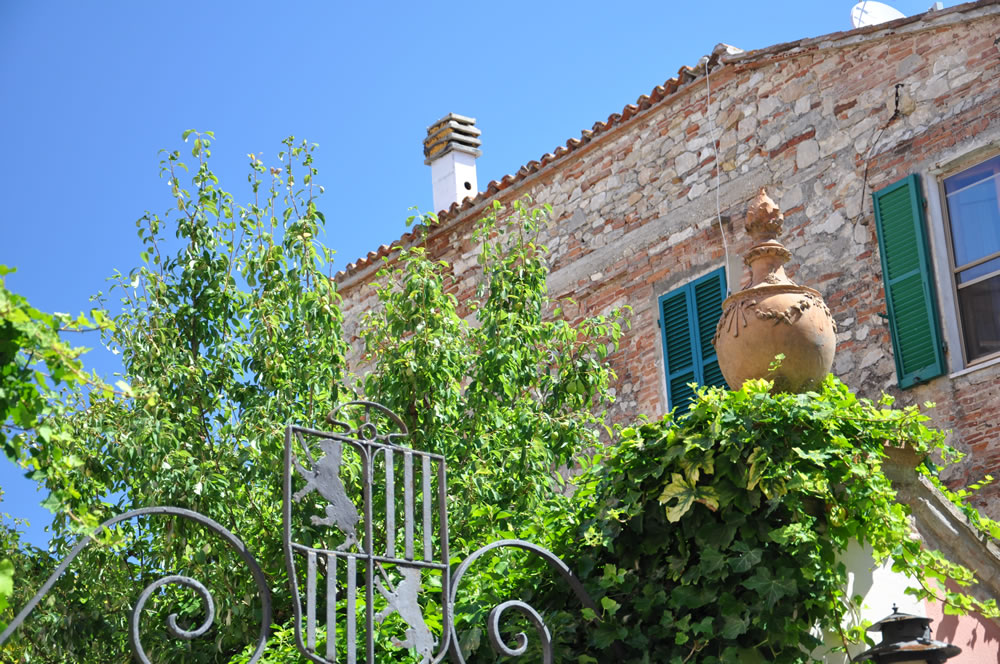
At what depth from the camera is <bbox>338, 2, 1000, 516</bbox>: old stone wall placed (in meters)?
8.23

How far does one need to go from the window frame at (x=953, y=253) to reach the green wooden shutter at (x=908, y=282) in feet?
0.32

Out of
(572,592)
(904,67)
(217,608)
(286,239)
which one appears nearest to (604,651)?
(572,592)

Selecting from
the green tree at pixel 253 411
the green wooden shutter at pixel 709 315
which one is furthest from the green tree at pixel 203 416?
the green wooden shutter at pixel 709 315

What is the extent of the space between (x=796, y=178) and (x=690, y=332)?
140 centimetres

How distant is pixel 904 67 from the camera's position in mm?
8734

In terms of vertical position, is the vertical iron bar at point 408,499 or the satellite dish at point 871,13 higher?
the satellite dish at point 871,13

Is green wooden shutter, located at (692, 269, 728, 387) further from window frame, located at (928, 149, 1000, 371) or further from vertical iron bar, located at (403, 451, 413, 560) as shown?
vertical iron bar, located at (403, 451, 413, 560)

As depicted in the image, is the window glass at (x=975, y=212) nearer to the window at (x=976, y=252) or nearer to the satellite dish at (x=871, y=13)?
the window at (x=976, y=252)

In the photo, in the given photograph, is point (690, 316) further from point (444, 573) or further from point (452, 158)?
point (444, 573)

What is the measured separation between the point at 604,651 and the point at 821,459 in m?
1.10

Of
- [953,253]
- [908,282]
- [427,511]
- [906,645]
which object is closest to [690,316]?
[908,282]

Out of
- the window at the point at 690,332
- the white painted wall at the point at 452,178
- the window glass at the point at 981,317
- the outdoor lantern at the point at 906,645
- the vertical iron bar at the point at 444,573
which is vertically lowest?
the outdoor lantern at the point at 906,645

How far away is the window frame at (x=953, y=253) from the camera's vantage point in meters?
7.93

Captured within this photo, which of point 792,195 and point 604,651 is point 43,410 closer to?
point 604,651
